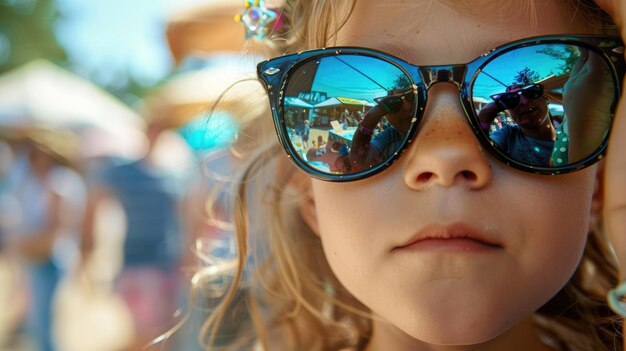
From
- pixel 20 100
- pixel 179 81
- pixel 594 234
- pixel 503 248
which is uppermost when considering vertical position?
pixel 503 248

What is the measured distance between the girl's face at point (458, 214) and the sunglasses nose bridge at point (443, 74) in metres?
0.02

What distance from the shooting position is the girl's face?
119 centimetres

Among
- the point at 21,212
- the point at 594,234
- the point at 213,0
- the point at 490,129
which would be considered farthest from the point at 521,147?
the point at 21,212

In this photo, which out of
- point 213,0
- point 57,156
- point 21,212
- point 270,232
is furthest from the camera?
point 57,156

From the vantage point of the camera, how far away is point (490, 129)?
46.4 inches

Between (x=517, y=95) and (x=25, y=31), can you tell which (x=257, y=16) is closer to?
(x=517, y=95)

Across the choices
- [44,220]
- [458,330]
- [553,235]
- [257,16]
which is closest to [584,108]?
[553,235]

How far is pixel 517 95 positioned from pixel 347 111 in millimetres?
307

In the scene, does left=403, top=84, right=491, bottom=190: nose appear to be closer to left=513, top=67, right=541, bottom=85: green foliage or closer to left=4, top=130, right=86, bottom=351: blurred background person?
left=513, top=67, right=541, bottom=85: green foliage

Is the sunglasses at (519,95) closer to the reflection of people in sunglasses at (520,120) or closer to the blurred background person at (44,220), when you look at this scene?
the reflection of people in sunglasses at (520,120)

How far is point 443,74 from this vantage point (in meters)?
1.20

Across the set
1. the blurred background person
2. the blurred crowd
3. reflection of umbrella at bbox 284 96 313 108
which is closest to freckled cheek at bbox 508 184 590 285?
reflection of umbrella at bbox 284 96 313 108

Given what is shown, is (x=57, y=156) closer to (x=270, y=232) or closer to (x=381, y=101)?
(x=270, y=232)

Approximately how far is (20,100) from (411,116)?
6737 mm
